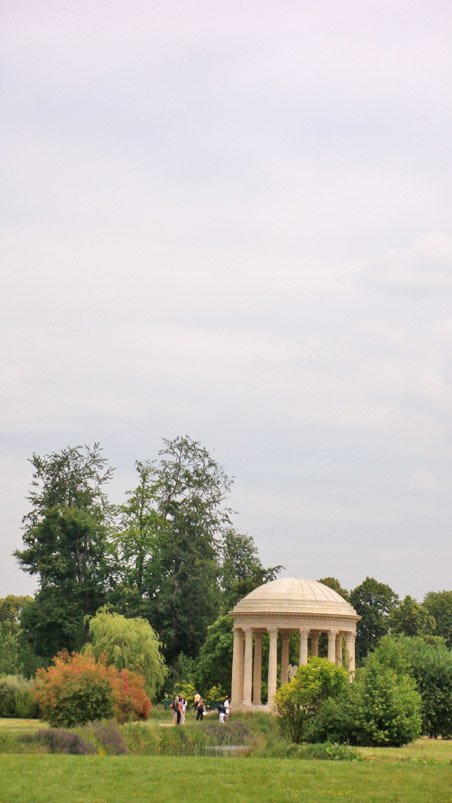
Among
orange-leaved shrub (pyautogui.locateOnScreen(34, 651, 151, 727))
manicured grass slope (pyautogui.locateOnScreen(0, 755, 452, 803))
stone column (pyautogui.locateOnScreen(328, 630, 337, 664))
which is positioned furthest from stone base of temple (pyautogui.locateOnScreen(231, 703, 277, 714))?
manicured grass slope (pyautogui.locateOnScreen(0, 755, 452, 803))

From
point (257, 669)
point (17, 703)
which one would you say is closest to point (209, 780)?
point (17, 703)

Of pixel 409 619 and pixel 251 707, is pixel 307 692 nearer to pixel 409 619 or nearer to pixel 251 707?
pixel 251 707

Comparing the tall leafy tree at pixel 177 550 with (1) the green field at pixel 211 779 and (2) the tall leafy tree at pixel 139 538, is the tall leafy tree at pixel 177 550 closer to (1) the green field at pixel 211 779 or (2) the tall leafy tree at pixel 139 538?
(2) the tall leafy tree at pixel 139 538

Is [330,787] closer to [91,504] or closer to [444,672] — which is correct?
[444,672]

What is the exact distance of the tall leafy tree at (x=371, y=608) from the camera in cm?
8819

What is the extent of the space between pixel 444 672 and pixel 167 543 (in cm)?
3500

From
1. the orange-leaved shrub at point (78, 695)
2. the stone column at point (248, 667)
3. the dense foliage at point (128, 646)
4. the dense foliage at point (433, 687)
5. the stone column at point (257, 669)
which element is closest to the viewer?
the orange-leaved shrub at point (78, 695)

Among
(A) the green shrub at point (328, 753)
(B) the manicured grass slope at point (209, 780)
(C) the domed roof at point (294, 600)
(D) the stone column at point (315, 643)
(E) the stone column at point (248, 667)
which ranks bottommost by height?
(B) the manicured grass slope at point (209, 780)

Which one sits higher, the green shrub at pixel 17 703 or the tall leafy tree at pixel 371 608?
the tall leafy tree at pixel 371 608

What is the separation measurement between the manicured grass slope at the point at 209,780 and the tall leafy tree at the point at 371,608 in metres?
59.5

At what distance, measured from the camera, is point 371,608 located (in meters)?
89.4

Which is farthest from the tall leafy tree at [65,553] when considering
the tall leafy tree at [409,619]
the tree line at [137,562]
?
the tall leafy tree at [409,619]

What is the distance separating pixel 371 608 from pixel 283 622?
30.2m

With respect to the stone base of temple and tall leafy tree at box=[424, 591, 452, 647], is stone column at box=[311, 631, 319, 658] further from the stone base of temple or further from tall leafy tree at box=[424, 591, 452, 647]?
tall leafy tree at box=[424, 591, 452, 647]
